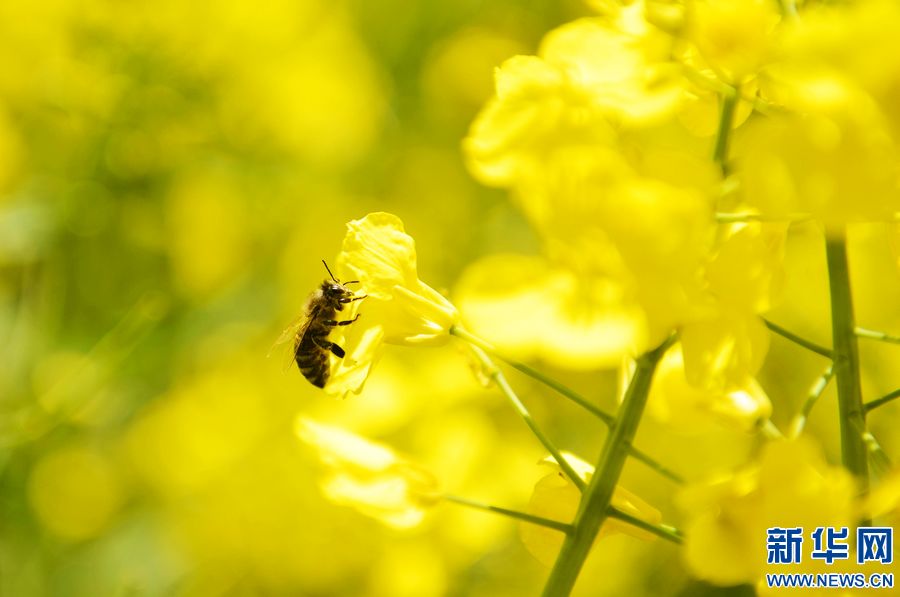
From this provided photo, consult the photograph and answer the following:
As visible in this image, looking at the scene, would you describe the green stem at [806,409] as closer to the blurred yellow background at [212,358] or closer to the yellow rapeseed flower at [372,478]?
the yellow rapeseed flower at [372,478]

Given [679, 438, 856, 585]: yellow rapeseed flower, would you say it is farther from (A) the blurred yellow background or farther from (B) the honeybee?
(A) the blurred yellow background

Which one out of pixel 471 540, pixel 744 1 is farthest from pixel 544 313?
pixel 471 540

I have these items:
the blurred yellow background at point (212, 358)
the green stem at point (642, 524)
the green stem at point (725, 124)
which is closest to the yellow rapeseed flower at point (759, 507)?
the green stem at point (642, 524)

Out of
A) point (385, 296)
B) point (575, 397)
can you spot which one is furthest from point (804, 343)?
point (385, 296)

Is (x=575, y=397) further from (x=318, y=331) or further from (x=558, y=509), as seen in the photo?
(x=318, y=331)

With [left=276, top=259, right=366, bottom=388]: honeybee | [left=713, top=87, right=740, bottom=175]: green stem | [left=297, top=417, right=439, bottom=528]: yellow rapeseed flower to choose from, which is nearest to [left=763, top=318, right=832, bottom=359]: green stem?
[left=713, top=87, right=740, bottom=175]: green stem

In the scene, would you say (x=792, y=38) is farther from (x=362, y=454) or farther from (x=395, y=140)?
(x=395, y=140)
